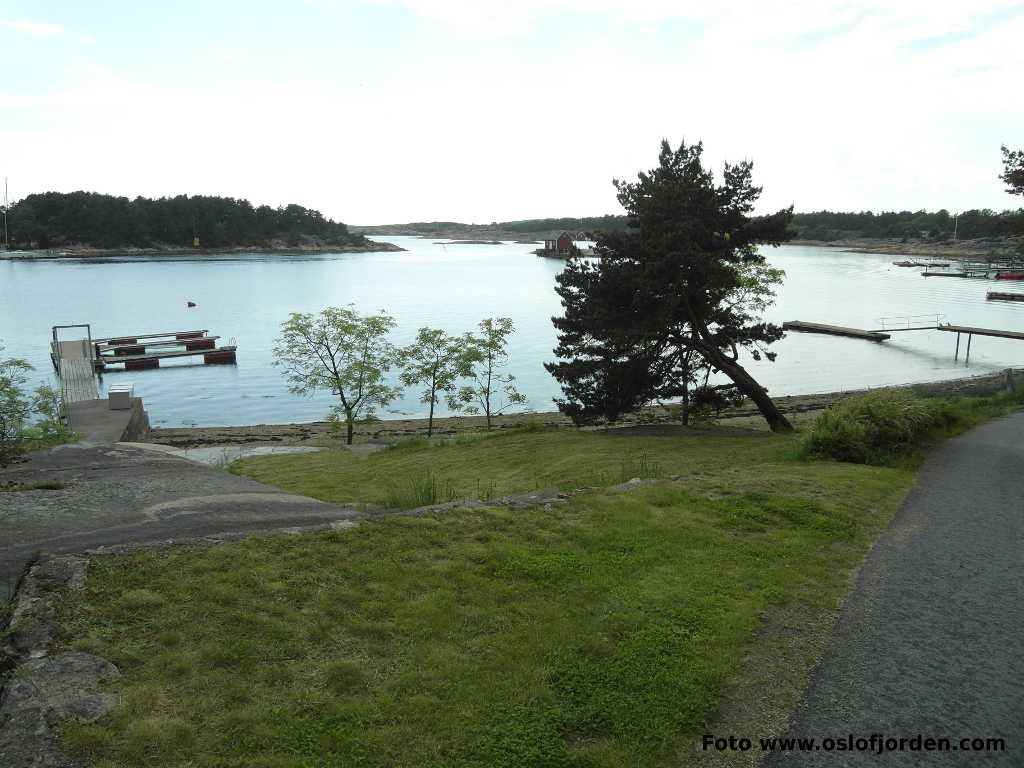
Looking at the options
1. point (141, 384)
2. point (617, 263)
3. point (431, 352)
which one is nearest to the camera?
point (617, 263)

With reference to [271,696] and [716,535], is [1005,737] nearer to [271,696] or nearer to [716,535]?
[716,535]

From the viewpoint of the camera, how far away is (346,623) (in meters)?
5.78

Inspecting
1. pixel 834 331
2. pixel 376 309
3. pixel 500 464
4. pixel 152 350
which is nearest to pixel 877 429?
pixel 500 464

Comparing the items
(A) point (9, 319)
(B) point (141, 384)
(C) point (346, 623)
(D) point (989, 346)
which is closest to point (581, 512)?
(C) point (346, 623)

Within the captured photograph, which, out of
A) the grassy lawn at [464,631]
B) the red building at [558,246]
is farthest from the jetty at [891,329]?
the red building at [558,246]

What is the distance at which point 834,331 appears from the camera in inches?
2621

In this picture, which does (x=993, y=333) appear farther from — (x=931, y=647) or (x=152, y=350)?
(x=152, y=350)

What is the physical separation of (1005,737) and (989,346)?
7078 cm

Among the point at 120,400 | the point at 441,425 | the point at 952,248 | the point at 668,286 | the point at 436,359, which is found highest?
the point at 952,248

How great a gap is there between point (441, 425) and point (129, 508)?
26599 mm

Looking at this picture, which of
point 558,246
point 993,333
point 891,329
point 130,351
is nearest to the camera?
point 130,351

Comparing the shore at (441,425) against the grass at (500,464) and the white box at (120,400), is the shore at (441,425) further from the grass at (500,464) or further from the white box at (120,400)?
the grass at (500,464)

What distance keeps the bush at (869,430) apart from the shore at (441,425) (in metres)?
12.5

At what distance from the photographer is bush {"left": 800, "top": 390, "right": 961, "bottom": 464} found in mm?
13562
